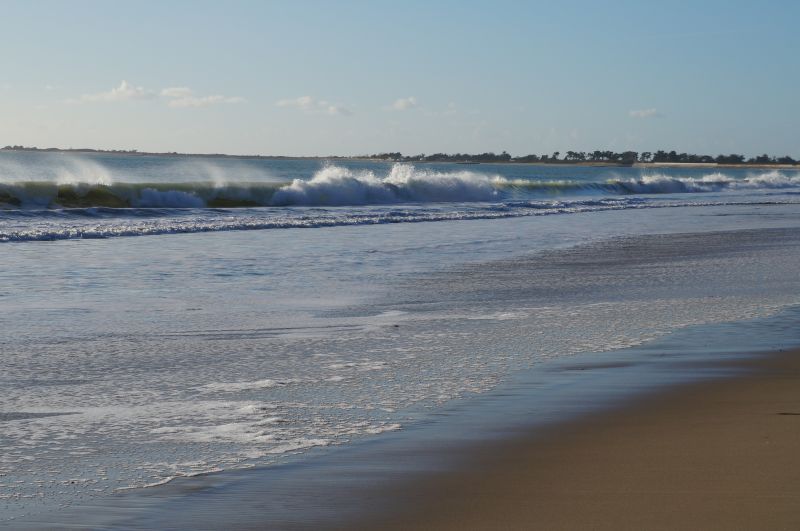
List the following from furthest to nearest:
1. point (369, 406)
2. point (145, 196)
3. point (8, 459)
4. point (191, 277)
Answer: point (145, 196)
point (191, 277)
point (369, 406)
point (8, 459)

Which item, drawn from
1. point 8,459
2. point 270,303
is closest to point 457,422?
point 8,459

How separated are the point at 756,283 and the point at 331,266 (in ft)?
18.1

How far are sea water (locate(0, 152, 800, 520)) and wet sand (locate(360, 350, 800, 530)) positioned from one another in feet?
2.83

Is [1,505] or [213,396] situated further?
[213,396]

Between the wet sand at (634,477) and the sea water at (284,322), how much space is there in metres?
0.86

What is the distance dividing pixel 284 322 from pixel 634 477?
490 centimetres

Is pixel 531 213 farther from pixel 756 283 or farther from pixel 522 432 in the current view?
pixel 522 432

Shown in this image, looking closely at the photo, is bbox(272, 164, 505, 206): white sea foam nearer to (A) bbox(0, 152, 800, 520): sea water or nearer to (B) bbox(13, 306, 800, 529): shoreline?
(A) bbox(0, 152, 800, 520): sea water

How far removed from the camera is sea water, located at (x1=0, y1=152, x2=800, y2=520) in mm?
4770

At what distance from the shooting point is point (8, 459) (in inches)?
172

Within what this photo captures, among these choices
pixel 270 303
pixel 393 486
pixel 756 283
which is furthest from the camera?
pixel 756 283

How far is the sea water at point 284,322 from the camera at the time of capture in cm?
477

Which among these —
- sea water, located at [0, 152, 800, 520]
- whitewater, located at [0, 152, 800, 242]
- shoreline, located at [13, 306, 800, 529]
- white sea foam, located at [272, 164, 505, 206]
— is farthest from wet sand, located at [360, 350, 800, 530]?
white sea foam, located at [272, 164, 505, 206]

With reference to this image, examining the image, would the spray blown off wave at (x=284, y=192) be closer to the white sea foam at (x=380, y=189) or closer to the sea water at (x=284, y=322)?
the white sea foam at (x=380, y=189)
